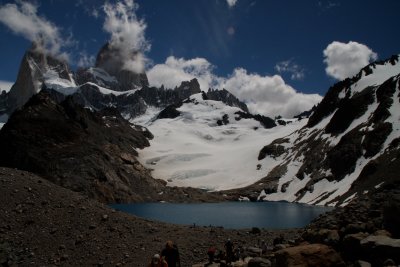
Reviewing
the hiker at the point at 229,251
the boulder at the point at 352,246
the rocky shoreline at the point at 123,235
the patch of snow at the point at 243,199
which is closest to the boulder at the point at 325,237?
the rocky shoreline at the point at 123,235

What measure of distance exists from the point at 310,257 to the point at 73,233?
57.9 feet

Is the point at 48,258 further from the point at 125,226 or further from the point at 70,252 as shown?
the point at 125,226

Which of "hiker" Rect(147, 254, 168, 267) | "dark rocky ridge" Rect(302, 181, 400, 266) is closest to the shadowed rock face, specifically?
"dark rocky ridge" Rect(302, 181, 400, 266)

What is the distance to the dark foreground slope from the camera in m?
26.8

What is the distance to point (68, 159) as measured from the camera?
144m

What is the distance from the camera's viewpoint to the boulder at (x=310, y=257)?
17.2m

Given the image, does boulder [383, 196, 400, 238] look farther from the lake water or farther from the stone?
the lake water

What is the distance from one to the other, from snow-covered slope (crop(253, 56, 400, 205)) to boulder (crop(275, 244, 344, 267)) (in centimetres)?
7963

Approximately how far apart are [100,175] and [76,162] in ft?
29.4

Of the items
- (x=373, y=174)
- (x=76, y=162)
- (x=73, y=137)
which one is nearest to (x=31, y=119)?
(x=73, y=137)

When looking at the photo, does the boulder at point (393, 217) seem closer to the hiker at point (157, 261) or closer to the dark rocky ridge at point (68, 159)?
the hiker at point (157, 261)

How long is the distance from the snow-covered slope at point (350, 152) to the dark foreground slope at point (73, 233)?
70450 mm

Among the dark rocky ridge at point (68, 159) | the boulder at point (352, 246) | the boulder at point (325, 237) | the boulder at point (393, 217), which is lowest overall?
the boulder at point (352, 246)

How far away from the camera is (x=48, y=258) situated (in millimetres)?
26250
